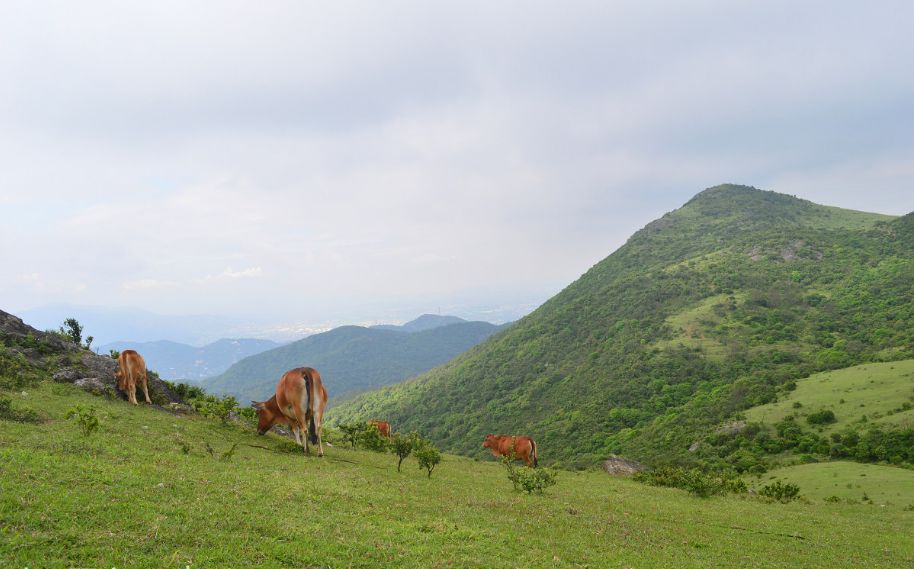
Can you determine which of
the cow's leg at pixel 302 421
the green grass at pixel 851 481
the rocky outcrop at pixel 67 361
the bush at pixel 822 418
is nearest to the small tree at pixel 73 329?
the rocky outcrop at pixel 67 361

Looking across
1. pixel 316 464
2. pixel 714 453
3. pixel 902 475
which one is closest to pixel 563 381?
pixel 714 453

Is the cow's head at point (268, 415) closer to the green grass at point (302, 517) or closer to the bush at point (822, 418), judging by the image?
the green grass at point (302, 517)

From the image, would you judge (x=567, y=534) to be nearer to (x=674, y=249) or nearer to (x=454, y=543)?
(x=454, y=543)

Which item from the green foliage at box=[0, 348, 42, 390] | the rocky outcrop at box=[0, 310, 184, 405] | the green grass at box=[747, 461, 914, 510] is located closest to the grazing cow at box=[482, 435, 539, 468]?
the rocky outcrop at box=[0, 310, 184, 405]

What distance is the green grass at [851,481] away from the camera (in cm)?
2743

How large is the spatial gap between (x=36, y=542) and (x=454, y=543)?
228 inches

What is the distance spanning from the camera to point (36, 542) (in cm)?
563

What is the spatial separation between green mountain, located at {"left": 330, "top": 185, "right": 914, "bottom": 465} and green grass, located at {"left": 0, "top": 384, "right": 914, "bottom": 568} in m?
45.2

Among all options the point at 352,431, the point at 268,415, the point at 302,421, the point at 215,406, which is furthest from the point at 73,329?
the point at 302,421

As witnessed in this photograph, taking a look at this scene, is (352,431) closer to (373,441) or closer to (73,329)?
(373,441)

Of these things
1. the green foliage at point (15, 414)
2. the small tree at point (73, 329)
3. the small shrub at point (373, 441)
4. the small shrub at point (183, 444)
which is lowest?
the small shrub at point (373, 441)

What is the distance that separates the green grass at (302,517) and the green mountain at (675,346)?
148 feet

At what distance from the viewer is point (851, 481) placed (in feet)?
106

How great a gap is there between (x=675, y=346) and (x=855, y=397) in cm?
3894
